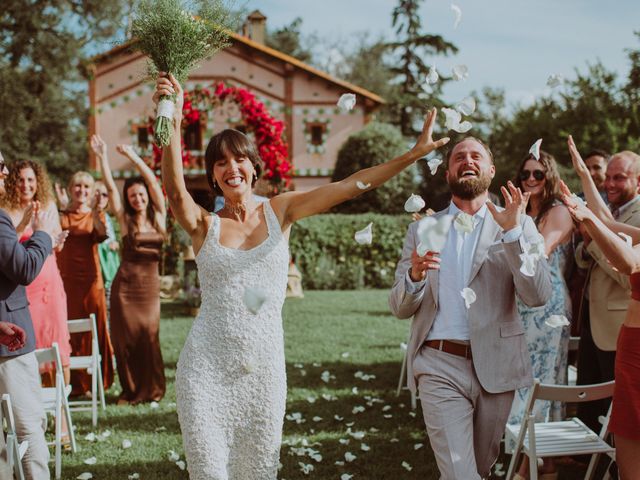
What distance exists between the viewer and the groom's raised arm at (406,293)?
349 cm

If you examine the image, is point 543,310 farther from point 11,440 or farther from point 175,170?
point 11,440

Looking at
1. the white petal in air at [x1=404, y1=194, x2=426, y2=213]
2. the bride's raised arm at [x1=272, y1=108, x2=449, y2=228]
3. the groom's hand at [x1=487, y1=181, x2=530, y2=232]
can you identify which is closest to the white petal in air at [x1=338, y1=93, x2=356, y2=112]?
the bride's raised arm at [x1=272, y1=108, x2=449, y2=228]

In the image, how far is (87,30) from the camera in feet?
88.8

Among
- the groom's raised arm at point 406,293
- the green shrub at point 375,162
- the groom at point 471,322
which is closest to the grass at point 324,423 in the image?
the groom at point 471,322

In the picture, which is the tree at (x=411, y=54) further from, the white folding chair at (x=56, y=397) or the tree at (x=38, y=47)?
the white folding chair at (x=56, y=397)

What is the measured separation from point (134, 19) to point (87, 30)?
26431 mm

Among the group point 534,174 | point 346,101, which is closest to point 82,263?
point 346,101

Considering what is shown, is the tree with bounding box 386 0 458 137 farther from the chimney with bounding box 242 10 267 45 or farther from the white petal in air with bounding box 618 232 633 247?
the white petal in air with bounding box 618 232 633 247

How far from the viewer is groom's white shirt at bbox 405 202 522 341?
11.5 ft

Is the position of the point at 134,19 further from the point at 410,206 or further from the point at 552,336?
the point at 552,336

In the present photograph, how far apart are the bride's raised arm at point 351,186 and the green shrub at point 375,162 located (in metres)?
17.4

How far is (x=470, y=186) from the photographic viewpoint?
3713 mm

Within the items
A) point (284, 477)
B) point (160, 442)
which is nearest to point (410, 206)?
point (284, 477)

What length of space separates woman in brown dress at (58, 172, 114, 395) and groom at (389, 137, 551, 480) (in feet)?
15.1
